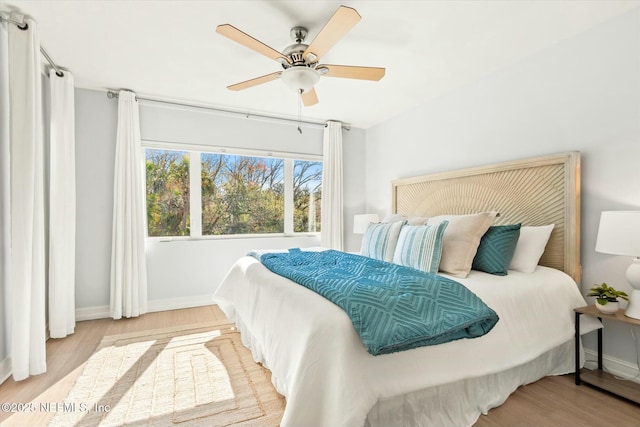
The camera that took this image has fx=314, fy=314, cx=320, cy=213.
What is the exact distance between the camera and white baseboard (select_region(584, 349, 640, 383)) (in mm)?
2070

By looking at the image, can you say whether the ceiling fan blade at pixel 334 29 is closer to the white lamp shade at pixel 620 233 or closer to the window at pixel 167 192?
the white lamp shade at pixel 620 233

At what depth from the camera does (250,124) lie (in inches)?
163

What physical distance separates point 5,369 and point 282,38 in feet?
9.99

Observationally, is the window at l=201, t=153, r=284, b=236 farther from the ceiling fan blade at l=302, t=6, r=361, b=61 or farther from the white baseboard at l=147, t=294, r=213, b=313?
the ceiling fan blade at l=302, t=6, r=361, b=61

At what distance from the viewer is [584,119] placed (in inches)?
91.4

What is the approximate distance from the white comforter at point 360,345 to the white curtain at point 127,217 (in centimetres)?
171

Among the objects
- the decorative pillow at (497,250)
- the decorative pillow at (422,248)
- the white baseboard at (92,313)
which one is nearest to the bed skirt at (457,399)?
the decorative pillow at (497,250)

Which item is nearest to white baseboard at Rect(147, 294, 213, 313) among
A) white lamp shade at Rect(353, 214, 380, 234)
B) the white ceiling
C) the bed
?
the bed

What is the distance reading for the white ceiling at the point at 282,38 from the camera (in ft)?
6.71

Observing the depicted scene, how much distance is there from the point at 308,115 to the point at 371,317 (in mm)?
3391

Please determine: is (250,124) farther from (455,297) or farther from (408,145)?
(455,297)

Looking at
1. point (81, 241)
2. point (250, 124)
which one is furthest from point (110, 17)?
point (81, 241)

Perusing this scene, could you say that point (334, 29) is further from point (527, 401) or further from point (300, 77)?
point (527, 401)

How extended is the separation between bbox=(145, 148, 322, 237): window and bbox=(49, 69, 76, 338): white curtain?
31.6 inches
